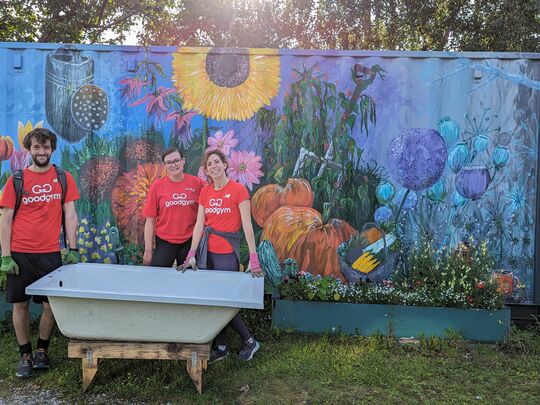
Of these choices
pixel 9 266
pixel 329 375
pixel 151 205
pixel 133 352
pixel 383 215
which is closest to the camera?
pixel 133 352

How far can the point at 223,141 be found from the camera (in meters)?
4.73

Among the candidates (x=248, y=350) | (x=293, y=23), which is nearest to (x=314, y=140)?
(x=248, y=350)

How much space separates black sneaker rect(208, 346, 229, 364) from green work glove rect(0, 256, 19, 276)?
5.53 feet

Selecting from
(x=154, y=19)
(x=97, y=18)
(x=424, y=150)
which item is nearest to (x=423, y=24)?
(x=154, y=19)

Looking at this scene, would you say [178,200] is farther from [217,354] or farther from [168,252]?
[217,354]

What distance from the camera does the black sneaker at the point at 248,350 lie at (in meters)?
3.82

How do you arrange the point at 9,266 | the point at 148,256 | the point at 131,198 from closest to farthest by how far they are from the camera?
the point at 9,266 < the point at 148,256 < the point at 131,198

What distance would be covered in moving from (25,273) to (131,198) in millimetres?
1417

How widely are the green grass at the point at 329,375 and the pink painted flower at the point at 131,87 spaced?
97.4 inches

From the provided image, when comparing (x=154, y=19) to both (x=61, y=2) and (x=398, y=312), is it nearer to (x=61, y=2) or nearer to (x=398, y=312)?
(x=61, y=2)

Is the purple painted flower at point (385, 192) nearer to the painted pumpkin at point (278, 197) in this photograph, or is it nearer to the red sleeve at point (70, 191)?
the painted pumpkin at point (278, 197)

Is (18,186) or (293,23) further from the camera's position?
(293,23)

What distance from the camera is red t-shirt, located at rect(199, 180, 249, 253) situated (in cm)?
382

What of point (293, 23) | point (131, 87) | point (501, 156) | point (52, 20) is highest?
point (293, 23)
